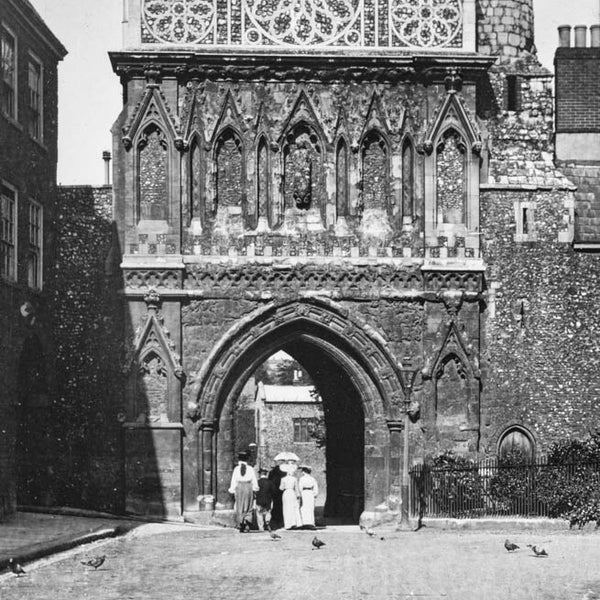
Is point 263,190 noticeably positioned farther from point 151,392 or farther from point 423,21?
point 423,21

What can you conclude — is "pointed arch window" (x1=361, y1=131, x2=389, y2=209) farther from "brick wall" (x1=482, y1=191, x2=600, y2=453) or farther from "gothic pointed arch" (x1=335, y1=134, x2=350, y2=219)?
"brick wall" (x1=482, y1=191, x2=600, y2=453)

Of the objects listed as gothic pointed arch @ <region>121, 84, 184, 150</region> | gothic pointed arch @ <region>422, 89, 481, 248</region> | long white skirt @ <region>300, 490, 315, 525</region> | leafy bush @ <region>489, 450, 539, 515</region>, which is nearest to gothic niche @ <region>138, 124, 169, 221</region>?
gothic pointed arch @ <region>121, 84, 184, 150</region>

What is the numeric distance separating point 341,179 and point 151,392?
514 cm

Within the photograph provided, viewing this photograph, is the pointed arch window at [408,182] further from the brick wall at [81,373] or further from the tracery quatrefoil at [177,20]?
the brick wall at [81,373]

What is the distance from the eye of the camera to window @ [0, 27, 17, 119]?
22.6m

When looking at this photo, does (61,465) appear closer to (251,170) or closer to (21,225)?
(21,225)

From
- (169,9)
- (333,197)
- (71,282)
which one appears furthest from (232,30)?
(71,282)

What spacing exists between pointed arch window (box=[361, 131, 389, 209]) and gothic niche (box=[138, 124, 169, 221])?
3.62m

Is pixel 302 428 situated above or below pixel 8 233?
below

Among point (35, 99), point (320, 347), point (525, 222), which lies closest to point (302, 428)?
point (320, 347)

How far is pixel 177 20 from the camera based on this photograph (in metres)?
25.7

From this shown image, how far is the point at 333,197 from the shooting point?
84.1 ft

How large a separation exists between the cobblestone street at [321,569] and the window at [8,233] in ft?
15.8

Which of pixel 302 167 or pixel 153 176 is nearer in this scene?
pixel 153 176
